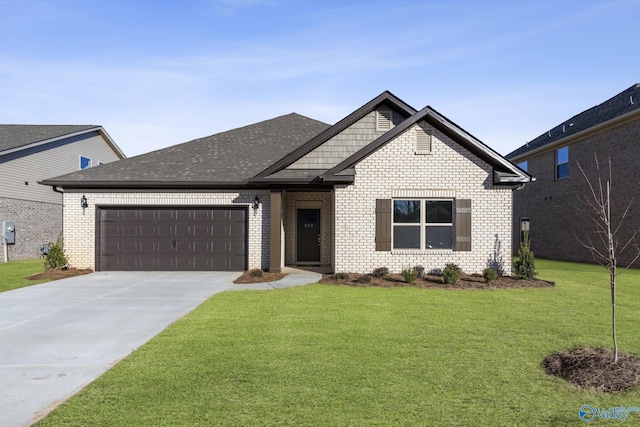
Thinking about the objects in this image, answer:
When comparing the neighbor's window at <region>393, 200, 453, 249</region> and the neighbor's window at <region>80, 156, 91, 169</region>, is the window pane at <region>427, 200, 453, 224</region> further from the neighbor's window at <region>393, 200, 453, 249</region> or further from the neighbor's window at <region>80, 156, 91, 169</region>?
the neighbor's window at <region>80, 156, 91, 169</region>

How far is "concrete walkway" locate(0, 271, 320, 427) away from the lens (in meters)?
4.51

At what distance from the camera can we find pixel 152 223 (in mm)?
15172

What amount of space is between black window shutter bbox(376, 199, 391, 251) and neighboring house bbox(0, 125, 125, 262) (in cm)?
1706

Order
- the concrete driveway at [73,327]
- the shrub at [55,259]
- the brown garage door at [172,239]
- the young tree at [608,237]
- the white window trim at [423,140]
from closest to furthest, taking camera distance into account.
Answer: the concrete driveway at [73,327] → the young tree at [608,237] → the white window trim at [423,140] → the shrub at [55,259] → the brown garage door at [172,239]

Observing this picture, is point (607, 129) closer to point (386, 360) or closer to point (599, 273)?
point (599, 273)

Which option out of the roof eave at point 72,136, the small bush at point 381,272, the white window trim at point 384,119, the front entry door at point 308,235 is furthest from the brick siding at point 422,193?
the roof eave at point 72,136

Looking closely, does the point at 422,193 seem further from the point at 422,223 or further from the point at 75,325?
the point at 75,325

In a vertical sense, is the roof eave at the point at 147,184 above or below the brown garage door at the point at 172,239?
above

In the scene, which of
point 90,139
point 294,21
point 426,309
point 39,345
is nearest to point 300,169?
point 294,21

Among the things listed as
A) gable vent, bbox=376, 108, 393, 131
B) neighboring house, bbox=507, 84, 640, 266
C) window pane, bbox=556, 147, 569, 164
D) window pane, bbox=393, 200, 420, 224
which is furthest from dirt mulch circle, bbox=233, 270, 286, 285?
window pane, bbox=556, 147, 569, 164

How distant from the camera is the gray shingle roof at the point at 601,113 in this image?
18219 millimetres

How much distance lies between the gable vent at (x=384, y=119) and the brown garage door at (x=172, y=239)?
6062mm

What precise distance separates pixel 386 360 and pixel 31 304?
8.45m

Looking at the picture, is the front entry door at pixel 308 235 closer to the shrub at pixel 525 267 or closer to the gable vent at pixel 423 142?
the gable vent at pixel 423 142
